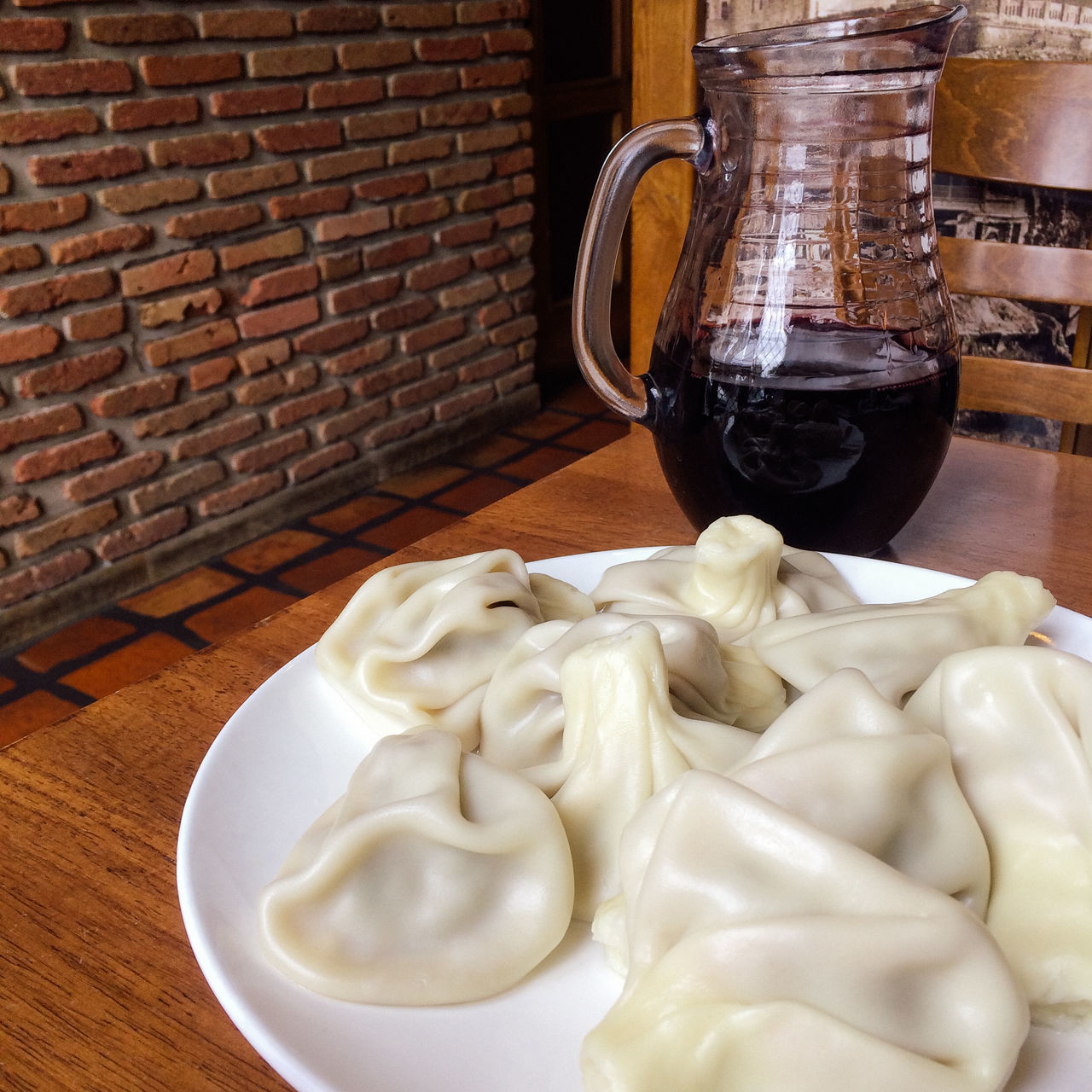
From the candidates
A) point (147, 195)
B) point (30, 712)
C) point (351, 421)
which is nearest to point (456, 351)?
point (351, 421)

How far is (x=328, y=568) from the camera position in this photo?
2.19 meters

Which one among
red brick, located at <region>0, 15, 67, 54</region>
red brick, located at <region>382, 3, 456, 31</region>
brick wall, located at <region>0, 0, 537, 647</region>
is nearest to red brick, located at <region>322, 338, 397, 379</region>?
brick wall, located at <region>0, 0, 537, 647</region>

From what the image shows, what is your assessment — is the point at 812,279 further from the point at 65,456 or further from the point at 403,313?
the point at 403,313

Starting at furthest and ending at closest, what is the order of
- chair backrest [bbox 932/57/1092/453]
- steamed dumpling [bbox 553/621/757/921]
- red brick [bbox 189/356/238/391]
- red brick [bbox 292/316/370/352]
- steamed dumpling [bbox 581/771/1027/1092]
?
red brick [bbox 292/316/370/352] < red brick [bbox 189/356/238/391] < chair backrest [bbox 932/57/1092/453] < steamed dumpling [bbox 553/621/757/921] < steamed dumpling [bbox 581/771/1027/1092]

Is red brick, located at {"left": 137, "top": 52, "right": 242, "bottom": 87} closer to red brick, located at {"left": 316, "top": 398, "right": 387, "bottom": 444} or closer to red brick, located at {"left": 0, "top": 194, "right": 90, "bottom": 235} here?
red brick, located at {"left": 0, "top": 194, "right": 90, "bottom": 235}

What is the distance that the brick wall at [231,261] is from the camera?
184 centimetres

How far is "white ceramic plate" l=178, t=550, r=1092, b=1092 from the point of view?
1.15ft

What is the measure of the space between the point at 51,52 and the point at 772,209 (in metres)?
1.56

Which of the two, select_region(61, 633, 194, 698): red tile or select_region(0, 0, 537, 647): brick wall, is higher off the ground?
select_region(0, 0, 537, 647): brick wall

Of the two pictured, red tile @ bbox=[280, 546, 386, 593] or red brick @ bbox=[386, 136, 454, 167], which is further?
red brick @ bbox=[386, 136, 454, 167]

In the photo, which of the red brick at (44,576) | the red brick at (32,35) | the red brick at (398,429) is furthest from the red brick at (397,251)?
the red brick at (44,576)

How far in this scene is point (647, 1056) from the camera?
0.34 m

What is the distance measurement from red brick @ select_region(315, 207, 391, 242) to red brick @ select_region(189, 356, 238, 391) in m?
0.35

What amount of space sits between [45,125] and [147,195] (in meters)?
0.21
